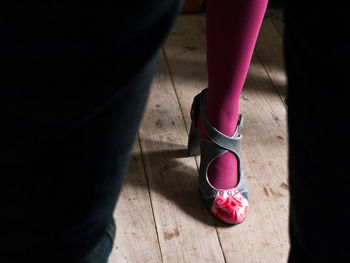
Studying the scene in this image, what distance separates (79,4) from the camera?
278mm

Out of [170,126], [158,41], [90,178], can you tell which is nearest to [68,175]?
[90,178]

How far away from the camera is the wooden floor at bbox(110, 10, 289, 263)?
0.93 meters

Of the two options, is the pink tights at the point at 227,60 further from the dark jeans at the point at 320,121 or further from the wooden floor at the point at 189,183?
the dark jeans at the point at 320,121

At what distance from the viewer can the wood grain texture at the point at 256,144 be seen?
3.10 ft

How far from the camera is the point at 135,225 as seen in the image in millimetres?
963

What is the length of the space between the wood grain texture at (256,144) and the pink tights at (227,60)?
10 centimetres

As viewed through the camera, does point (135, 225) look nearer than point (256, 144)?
Yes

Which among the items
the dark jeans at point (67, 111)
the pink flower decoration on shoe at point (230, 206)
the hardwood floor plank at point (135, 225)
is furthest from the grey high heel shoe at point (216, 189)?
the dark jeans at point (67, 111)

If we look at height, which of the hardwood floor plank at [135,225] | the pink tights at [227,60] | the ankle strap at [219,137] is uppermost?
the pink tights at [227,60]

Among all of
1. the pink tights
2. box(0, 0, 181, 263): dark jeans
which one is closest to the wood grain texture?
the pink tights

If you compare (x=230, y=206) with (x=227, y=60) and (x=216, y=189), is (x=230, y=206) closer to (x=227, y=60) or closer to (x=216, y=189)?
(x=216, y=189)

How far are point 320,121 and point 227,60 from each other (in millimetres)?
580

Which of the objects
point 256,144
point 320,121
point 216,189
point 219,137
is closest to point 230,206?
point 216,189

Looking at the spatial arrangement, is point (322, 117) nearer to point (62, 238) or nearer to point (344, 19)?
point (344, 19)
